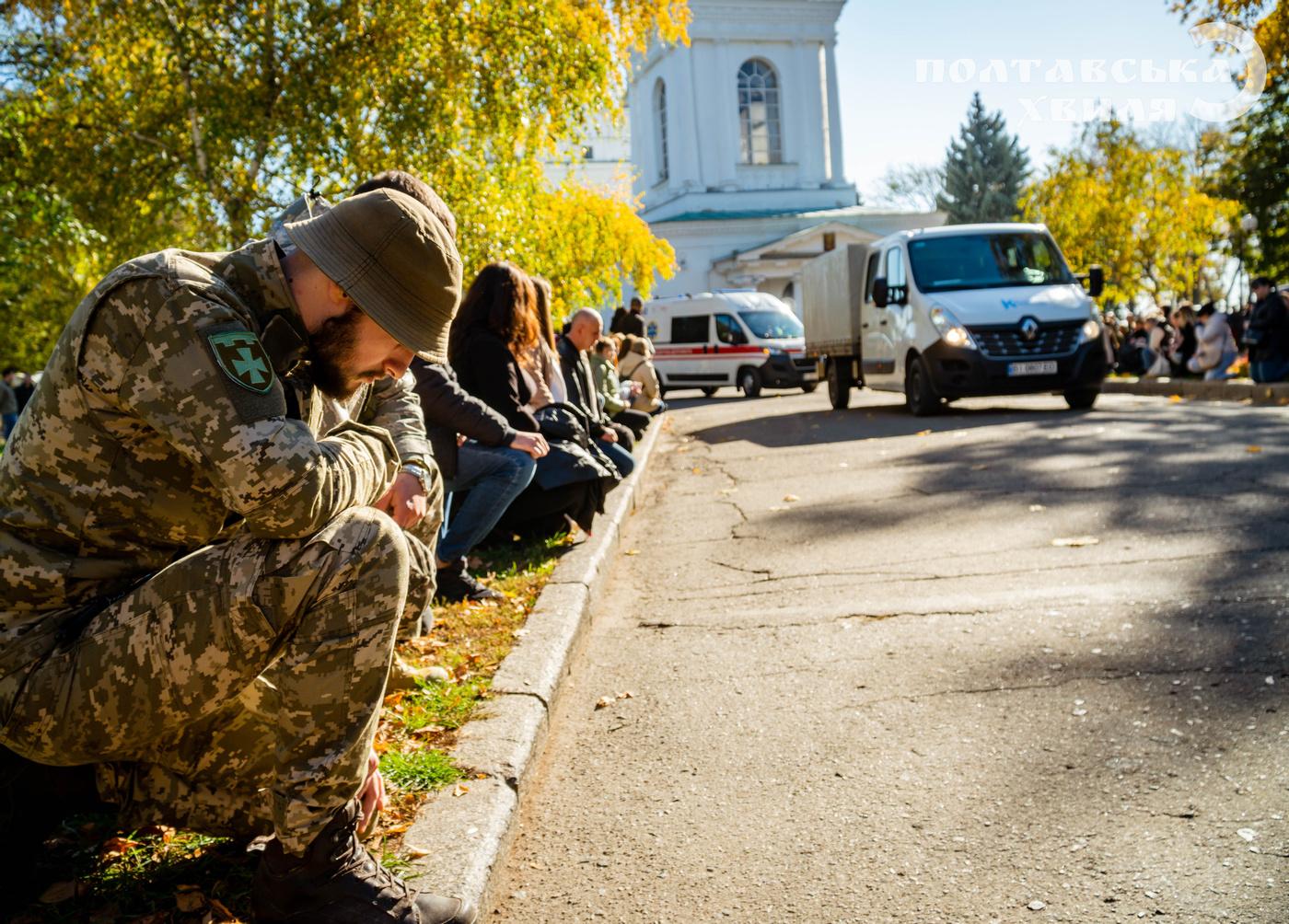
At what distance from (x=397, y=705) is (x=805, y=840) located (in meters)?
1.60

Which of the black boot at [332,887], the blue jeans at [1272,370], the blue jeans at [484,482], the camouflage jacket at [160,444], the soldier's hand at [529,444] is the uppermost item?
the camouflage jacket at [160,444]

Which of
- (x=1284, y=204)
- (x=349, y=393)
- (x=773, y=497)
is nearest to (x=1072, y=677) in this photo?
(x=349, y=393)

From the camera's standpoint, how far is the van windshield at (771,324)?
99.1 ft

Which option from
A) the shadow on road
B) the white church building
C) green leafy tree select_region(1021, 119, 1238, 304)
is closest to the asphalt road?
the shadow on road

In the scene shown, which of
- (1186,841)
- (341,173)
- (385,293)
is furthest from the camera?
(341,173)

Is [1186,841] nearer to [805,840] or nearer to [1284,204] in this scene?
[805,840]

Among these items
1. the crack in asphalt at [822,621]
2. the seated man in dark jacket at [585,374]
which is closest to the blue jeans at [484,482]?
the crack in asphalt at [822,621]

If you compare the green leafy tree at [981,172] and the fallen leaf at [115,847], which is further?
the green leafy tree at [981,172]

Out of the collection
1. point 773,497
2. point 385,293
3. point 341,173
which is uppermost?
point 341,173

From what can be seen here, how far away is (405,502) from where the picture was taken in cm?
385

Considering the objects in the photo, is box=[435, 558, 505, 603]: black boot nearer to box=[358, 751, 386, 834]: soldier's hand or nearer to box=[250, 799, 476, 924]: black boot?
box=[358, 751, 386, 834]: soldier's hand

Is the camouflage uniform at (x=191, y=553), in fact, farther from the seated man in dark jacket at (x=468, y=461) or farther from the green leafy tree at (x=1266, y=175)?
the green leafy tree at (x=1266, y=175)

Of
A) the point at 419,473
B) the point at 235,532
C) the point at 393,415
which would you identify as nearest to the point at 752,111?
the point at 393,415

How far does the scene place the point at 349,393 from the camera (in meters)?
2.79
